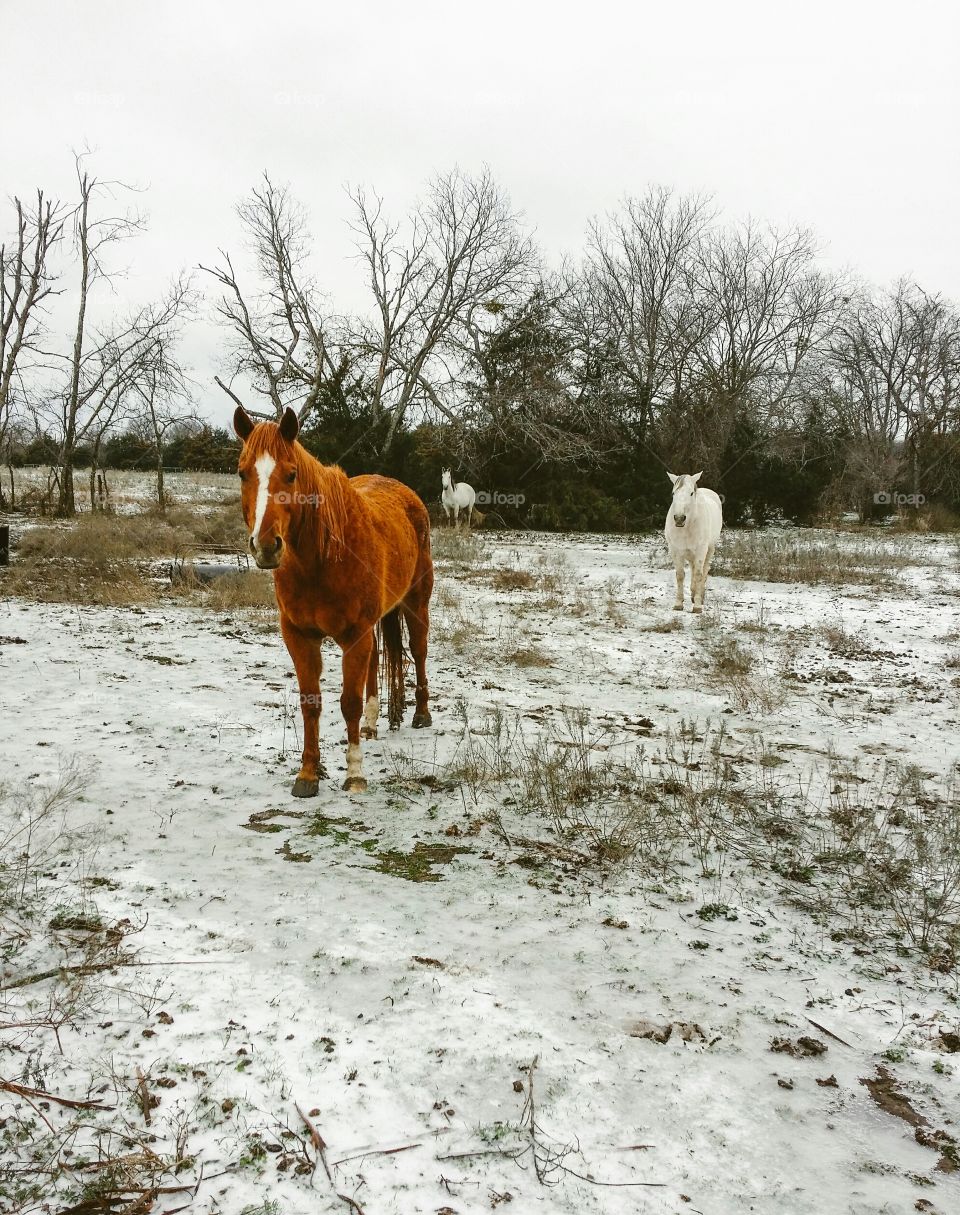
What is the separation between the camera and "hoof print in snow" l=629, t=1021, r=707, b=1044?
7.29ft

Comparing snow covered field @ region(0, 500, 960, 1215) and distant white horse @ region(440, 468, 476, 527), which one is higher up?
distant white horse @ region(440, 468, 476, 527)

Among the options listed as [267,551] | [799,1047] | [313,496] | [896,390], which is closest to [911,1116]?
[799,1047]

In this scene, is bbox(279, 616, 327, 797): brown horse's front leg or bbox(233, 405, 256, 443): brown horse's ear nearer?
bbox(233, 405, 256, 443): brown horse's ear

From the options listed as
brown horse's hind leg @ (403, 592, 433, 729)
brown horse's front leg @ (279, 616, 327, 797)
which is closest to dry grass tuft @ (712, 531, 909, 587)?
brown horse's hind leg @ (403, 592, 433, 729)

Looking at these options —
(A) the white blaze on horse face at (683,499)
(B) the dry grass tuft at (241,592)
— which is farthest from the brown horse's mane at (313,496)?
(A) the white blaze on horse face at (683,499)

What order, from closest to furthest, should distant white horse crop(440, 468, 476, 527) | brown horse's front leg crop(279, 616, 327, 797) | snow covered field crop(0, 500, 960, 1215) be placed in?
snow covered field crop(0, 500, 960, 1215) → brown horse's front leg crop(279, 616, 327, 797) → distant white horse crop(440, 468, 476, 527)

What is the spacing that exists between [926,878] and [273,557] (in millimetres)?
3362

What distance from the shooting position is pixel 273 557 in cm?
319

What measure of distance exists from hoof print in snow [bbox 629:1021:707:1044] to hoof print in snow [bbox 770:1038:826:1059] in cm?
22

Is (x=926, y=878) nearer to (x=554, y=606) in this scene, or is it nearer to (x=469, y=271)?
(x=554, y=606)

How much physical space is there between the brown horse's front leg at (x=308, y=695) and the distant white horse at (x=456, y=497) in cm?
1734

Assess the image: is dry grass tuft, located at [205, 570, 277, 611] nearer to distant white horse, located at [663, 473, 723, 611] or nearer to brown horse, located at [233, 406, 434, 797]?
brown horse, located at [233, 406, 434, 797]

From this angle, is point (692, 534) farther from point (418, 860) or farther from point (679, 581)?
point (418, 860)

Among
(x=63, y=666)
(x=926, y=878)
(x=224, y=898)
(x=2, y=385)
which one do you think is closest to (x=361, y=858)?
(x=224, y=898)
